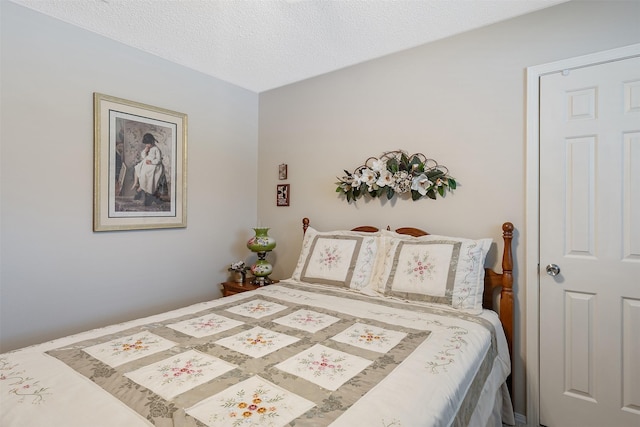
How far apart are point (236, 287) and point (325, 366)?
5.96ft

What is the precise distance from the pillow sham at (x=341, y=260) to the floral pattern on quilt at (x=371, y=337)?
0.63 m

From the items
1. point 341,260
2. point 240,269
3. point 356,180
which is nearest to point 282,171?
point 356,180

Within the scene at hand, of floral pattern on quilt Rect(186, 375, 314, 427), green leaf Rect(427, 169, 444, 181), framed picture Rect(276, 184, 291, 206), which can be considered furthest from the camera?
framed picture Rect(276, 184, 291, 206)

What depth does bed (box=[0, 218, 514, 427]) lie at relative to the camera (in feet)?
3.10

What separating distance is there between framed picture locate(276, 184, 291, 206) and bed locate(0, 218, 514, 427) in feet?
3.53

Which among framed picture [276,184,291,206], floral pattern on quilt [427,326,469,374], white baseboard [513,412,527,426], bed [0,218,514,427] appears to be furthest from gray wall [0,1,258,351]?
white baseboard [513,412,527,426]

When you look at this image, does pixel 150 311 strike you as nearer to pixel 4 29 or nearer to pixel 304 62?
pixel 4 29

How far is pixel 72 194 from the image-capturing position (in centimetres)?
214

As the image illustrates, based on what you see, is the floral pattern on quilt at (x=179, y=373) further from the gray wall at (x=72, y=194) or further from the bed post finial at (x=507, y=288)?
the bed post finial at (x=507, y=288)

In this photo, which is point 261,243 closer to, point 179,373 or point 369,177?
point 369,177

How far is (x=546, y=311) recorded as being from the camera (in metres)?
1.90

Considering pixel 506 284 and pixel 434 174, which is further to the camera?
pixel 434 174

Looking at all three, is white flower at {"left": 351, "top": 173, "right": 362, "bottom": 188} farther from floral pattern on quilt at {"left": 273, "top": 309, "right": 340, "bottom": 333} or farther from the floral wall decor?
floral pattern on quilt at {"left": 273, "top": 309, "right": 340, "bottom": 333}

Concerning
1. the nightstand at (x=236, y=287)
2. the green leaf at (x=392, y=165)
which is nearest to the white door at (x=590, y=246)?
the green leaf at (x=392, y=165)
